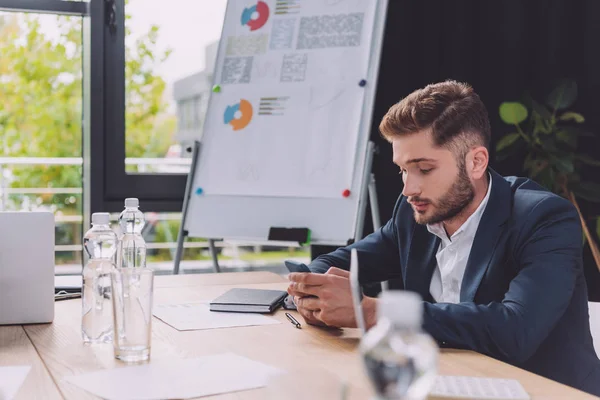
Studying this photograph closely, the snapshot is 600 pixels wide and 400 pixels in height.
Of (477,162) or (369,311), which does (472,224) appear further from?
(369,311)

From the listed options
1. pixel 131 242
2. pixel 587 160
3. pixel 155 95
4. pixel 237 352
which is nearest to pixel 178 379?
pixel 237 352

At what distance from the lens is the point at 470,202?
169 centimetres

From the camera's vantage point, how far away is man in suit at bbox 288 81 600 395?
52.4 inches

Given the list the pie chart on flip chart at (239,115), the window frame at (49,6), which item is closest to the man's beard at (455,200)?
the pie chart on flip chart at (239,115)

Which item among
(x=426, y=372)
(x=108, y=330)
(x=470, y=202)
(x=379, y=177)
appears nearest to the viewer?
(x=426, y=372)

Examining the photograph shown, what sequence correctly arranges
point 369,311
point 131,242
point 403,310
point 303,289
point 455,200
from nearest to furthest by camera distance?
1. point 403,310
2. point 369,311
3. point 303,289
4. point 455,200
5. point 131,242

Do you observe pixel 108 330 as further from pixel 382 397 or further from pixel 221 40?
pixel 221 40

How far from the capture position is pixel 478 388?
3.27ft

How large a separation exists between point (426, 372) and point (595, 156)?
3271 mm

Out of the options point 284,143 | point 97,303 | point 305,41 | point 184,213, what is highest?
point 305,41

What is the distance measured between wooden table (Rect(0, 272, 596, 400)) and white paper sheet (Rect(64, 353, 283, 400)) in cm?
3

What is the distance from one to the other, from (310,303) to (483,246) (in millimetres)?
418

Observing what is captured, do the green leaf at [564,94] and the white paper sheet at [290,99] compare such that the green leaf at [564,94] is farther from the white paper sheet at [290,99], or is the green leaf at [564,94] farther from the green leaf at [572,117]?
the white paper sheet at [290,99]

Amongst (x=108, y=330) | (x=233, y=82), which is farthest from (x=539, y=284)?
(x=233, y=82)
